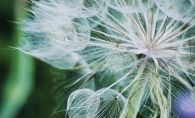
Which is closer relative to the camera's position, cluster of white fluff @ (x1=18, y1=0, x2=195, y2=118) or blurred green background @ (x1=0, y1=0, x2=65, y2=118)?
cluster of white fluff @ (x1=18, y1=0, x2=195, y2=118)

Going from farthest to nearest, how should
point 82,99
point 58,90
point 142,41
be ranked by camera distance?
point 58,90
point 142,41
point 82,99

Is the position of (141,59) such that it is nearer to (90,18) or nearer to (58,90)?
(90,18)

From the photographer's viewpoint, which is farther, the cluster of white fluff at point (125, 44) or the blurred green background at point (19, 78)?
the blurred green background at point (19, 78)

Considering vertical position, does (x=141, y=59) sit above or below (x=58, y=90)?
above

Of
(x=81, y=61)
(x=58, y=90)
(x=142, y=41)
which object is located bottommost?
(x=58, y=90)

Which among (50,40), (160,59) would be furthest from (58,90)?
(160,59)
